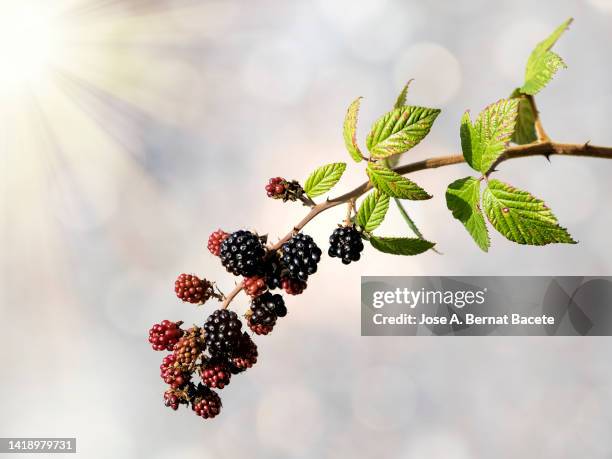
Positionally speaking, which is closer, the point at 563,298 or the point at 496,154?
the point at 496,154

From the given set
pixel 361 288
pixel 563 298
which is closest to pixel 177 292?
pixel 361 288

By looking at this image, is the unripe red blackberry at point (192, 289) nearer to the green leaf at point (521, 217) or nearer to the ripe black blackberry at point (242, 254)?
the ripe black blackberry at point (242, 254)

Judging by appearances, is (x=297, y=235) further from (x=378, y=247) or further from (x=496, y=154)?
(x=496, y=154)

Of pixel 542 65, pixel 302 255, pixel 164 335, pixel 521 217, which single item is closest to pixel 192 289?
pixel 164 335

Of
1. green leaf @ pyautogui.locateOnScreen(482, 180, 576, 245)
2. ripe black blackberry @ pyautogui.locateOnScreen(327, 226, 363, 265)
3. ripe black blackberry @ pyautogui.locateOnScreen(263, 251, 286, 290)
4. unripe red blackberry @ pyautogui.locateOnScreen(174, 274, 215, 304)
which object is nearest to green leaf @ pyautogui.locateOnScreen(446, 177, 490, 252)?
green leaf @ pyautogui.locateOnScreen(482, 180, 576, 245)

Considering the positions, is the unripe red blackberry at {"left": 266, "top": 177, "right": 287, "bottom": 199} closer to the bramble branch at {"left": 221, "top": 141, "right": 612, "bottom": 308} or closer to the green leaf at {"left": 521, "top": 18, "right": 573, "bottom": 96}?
the bramble branch at {"left": 221, "top": 141, "right": 612, "bottom": 308}

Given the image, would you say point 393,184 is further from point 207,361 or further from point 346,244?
point 207,361

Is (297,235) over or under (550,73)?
under

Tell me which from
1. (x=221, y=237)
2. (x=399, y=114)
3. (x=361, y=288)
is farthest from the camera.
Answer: (x=361, y=288)
